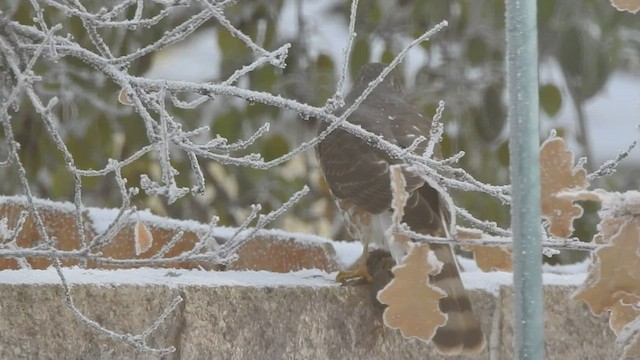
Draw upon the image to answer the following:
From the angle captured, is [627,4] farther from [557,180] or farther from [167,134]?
[167,134]

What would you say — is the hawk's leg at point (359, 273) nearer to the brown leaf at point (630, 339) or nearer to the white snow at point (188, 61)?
the brown leaf at point (630, 339)

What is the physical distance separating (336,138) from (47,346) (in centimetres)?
119

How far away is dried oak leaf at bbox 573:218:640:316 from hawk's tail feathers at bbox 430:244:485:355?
0.79 m

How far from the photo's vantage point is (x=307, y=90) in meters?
4.98

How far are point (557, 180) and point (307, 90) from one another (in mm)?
3323

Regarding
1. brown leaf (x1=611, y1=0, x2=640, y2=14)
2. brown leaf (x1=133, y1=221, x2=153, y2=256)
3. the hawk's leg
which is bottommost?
brown leaf (x1=133, y1=221, x2=153, y2=256)

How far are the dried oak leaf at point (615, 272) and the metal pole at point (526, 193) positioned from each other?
0.33m

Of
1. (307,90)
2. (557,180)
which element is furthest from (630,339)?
(307,90)

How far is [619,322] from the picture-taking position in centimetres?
190

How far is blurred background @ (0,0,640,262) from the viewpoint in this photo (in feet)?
15.1

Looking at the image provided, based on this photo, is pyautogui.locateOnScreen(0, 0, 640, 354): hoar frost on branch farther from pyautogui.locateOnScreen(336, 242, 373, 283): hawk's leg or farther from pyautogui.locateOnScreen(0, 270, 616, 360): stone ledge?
pyautogui.locateOnScreen(336, 242, 373, 283): hawk's leg

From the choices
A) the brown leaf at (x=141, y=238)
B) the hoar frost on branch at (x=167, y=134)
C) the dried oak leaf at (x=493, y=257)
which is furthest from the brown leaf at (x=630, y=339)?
the brown leaf at (x=141, y=238)

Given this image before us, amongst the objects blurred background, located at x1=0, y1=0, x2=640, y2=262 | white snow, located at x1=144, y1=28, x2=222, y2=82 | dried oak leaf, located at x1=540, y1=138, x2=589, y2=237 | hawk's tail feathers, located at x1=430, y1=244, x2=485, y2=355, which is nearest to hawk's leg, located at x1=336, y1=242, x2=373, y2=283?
hawk's tail feathers, located at x1=430, y1=244, x2=485, y2=355

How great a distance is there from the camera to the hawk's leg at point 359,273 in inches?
108
